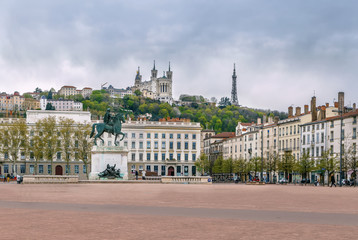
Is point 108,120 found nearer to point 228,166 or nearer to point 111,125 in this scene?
point 111,125

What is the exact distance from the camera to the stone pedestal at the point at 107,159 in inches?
2335

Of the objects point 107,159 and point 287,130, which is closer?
point 107,159

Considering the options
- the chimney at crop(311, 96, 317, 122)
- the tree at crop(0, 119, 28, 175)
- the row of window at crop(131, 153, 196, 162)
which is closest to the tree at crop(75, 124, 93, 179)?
the tree at crop(0, 119, 28, 175)

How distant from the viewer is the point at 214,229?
1361cm

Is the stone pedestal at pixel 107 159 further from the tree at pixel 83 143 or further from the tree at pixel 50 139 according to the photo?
the tree at pixel 50 139

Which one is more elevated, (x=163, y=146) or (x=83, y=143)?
(x=83, y=143)

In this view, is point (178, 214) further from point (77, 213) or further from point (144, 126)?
point (144, 126)

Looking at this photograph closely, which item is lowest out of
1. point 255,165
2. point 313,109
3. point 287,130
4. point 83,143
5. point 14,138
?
point 255,165

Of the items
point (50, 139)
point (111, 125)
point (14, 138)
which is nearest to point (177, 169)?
point (50, 139)

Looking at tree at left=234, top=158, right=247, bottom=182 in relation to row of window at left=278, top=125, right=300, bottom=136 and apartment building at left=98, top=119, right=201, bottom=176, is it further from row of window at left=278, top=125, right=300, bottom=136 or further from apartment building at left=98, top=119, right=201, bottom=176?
apartment building at left=98, top=119, right=201, bottom=176

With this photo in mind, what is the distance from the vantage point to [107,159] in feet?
195

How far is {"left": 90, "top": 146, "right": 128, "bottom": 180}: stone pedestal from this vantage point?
2335 inches

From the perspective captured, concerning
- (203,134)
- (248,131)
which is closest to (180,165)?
(248,131)

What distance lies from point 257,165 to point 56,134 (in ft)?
143
